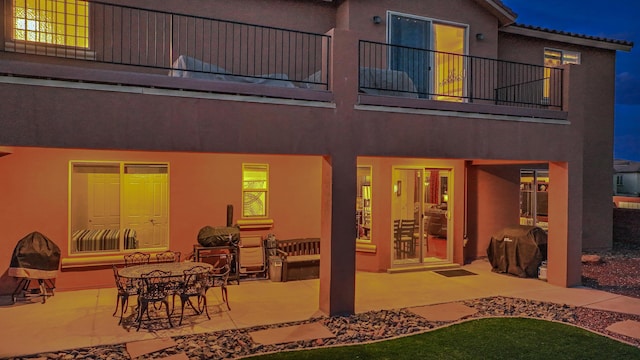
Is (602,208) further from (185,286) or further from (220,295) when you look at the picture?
(185,286)

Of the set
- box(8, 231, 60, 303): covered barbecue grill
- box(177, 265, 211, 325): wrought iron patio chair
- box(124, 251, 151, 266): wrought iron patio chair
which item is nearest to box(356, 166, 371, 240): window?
box(177, 265, 211, 325): wrought iron patio chair

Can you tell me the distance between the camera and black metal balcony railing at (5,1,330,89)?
353 inches

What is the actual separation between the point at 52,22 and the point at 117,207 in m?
4.07

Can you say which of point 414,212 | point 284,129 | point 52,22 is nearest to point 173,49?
point 52,22

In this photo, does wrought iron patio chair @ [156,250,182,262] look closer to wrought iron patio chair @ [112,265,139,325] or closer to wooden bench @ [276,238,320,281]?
wrought iron patio chair @ [112,265,139,325]

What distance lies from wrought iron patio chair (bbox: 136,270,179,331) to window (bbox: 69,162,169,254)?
2.53 m

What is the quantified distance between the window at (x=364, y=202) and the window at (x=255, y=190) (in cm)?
254

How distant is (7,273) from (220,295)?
4.24 meters

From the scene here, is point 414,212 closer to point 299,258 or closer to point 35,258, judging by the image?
point 299,258

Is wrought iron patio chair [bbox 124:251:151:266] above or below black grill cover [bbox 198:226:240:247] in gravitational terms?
below

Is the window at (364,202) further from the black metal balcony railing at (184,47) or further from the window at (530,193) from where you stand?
the window at (530,193)

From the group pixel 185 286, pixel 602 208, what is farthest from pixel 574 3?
pixel 185 286

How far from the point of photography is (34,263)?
8.64 meters

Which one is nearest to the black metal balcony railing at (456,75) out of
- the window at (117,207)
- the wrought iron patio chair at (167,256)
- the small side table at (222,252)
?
the small side table at (222,252)
